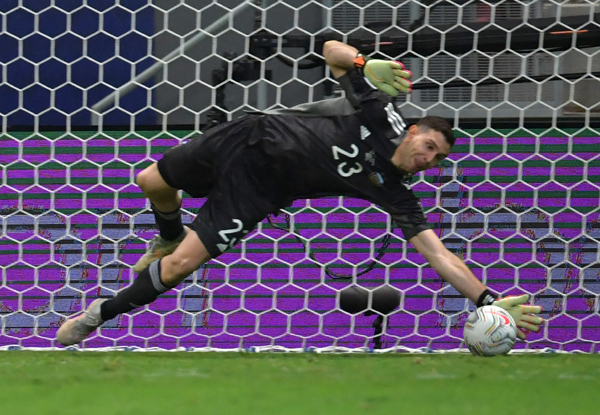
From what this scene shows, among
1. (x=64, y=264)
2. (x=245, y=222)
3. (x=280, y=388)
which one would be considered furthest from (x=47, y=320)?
(x=280, y=388)

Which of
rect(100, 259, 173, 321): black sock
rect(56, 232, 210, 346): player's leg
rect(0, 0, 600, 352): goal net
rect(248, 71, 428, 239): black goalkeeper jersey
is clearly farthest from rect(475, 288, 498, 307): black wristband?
rect(100, 259, 173, 321): black sock

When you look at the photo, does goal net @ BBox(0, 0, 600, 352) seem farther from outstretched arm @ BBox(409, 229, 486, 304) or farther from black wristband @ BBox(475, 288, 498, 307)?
black wristband @ BBox(475, 288, 498, 307)

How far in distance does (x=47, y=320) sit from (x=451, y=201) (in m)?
2.08

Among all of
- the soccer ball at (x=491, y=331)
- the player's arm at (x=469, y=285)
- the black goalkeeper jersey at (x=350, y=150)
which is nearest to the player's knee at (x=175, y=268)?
the black goalkeeper jersey at (x=350, y=150)

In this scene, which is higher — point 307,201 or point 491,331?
point 491,331

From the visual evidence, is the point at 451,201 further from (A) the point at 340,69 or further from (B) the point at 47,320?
(B) the point at 47,320

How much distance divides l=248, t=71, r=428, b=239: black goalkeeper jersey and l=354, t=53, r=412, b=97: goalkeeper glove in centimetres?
7

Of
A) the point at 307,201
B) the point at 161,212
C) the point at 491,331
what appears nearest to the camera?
the point at 491,331

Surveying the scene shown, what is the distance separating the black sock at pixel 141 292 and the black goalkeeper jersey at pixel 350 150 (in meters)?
0.61

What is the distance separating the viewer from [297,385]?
2.88 meters

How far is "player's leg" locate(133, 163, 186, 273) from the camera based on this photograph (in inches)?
156

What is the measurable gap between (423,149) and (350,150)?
1.07 ft

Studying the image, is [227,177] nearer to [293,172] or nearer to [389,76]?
[293,172]

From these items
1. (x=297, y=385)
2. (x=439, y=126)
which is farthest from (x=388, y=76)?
(x=297, y=385)
